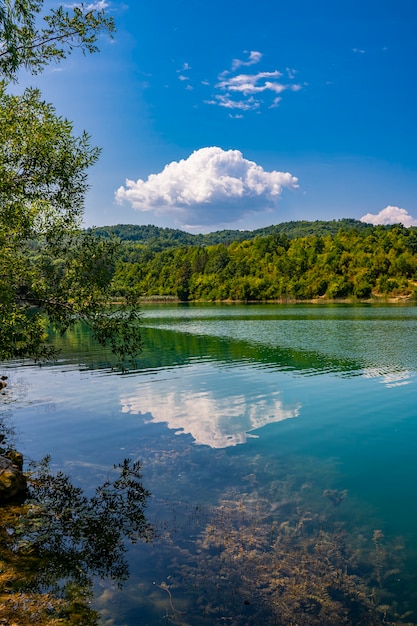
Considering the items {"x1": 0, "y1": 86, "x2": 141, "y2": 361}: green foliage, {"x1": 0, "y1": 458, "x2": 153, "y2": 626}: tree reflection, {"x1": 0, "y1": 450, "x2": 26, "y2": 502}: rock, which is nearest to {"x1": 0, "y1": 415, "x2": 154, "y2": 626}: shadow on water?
{"x1": 0, "y1": 458, "x2": 153, "y2": 626}: tree reflection

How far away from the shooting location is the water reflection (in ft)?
69.9

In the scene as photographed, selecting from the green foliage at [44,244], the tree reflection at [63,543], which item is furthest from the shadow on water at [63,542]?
the green foliage at [44,244]

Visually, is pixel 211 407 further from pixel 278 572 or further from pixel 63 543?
pixel 278 572

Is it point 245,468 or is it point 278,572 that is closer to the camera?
point 278,572

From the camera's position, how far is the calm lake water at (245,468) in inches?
378

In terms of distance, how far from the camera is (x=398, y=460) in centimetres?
1744

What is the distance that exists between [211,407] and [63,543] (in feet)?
47.7

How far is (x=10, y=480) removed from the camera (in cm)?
1354

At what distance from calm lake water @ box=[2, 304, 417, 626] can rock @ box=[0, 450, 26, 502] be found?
6.79 feet

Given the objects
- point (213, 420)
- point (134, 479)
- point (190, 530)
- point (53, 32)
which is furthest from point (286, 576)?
point (53, 32)

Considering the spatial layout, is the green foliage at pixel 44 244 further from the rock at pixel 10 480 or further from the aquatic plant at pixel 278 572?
the aquatic plant at pixel 278 572

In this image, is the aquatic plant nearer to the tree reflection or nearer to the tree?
the tree reflection

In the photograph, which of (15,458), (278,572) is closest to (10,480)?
(15,458)

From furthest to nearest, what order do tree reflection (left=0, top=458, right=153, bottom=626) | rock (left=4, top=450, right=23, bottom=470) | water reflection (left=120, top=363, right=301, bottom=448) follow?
1. water reflection (left=120, top=363, right=301, bottom=448)
2. rock (left=4, top=450, right=23, bottom=470)
3. tree reflection (left=0, top=458, right=153, bottom=626)
